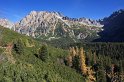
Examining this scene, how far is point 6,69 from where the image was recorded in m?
107

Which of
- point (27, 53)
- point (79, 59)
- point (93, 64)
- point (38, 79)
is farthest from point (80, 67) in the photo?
point (38, 79)

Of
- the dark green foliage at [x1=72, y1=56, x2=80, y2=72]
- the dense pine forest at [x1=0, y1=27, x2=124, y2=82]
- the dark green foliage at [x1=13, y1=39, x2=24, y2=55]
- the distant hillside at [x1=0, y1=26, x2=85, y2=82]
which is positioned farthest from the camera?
the dark green foliage at [x1=72, y1=56, x2=80, y2=72]

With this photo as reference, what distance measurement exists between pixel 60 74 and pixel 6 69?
56.4m

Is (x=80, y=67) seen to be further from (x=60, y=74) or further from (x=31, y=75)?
(x=31, y=75)

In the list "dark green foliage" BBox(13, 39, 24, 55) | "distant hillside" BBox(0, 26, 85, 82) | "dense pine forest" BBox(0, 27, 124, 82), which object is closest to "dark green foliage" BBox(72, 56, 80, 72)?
"dense pine forest" BBox(0, 27, 124, 82)

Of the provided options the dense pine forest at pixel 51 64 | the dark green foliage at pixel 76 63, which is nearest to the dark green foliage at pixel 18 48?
the dense pine forest at pixel 51 64

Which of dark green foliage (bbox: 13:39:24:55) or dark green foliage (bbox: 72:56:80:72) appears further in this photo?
dark green foliage (bbox: 72:56:80:72)

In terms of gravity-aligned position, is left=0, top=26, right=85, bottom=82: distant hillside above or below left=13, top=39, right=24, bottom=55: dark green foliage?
below

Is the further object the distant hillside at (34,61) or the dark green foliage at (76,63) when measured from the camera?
the dark green foliage at (76,63)

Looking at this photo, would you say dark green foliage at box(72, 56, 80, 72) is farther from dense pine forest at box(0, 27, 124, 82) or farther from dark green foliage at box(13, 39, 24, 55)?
dark green foliage at box(13, 39, 24, 55)

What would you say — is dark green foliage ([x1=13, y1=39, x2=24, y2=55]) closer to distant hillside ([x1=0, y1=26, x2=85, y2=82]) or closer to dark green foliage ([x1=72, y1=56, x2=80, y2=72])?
distant hillside ([x1=0, y1=26, x2=85, y2=82])

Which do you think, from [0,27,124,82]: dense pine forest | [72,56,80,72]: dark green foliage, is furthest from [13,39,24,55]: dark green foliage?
[72,56,80,72]: dark green foliage

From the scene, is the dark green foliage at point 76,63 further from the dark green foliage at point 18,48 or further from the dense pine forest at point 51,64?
the dark green foliage at point 18,48

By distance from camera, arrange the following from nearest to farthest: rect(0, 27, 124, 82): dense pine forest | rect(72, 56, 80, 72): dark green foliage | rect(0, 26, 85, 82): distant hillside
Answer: rect(0, 26, 85, 82): distant hillside, rect(0, 27, 124, 82): dense pine forest, rect(72, 56, 80, 72): dark green foliage
